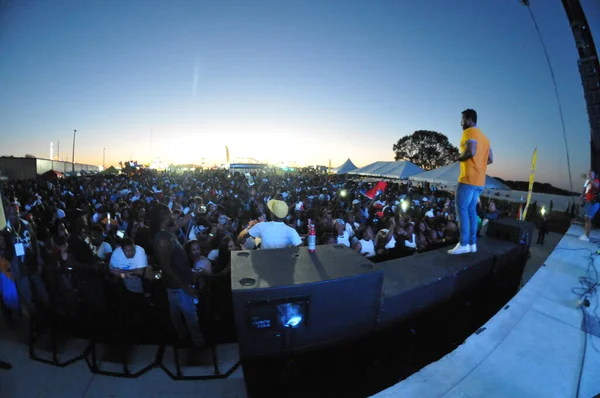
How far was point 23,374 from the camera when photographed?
289cm

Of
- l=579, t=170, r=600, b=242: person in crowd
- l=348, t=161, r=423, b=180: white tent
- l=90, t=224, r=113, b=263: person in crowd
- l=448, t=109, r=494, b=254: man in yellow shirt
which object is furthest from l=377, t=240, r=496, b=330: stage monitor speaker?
l=348, t=161, r=423, b=180: white tent

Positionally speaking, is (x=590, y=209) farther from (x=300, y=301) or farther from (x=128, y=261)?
(x=128, y=261)

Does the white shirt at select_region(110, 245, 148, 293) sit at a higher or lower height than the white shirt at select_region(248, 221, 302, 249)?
lower

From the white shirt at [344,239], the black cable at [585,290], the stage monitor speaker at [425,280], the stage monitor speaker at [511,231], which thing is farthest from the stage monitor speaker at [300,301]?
the stage monitor speaker at [511,231]

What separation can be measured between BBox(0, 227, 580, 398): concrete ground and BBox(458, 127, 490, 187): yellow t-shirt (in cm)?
147

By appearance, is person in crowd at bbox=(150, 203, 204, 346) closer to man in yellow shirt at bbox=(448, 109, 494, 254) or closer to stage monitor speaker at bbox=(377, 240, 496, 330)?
stage monitor speaker at bbox=(377, 240, 496, 330)

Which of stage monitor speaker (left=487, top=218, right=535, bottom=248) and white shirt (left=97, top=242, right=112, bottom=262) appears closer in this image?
stage monitor speaker (left=487, top=218, right=535, bottom=248)

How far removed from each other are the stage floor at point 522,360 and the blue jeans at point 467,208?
99 centimetres

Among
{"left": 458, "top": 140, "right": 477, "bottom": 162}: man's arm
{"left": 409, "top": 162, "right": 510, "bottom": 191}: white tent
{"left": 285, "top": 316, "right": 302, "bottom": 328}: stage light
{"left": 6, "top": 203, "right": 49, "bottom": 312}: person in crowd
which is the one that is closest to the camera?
{"left": 285, "top": 316, "right": 302, "bottom": 328}: stage light

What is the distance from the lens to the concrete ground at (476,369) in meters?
1.80

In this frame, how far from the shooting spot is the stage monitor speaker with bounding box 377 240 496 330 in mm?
2654

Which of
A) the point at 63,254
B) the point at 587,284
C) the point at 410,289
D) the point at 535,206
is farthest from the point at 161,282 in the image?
the point at 535,206

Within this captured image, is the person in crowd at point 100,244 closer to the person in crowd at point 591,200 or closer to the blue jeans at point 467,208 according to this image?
the blue jeans at point 467,208

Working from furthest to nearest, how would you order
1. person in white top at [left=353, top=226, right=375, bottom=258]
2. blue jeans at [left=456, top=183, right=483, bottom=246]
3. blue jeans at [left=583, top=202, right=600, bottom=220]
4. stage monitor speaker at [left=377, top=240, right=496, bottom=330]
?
blue jeans at [left=583, top=202, right=600, bottom=220] < person in white top at [left=353, top=226, right=375, bottom=258] < blue jeans at [left=456, top=183, right=483, bottom=246] < stage monitor speaker at [left=377, top=240, right=496, bottom=330]
